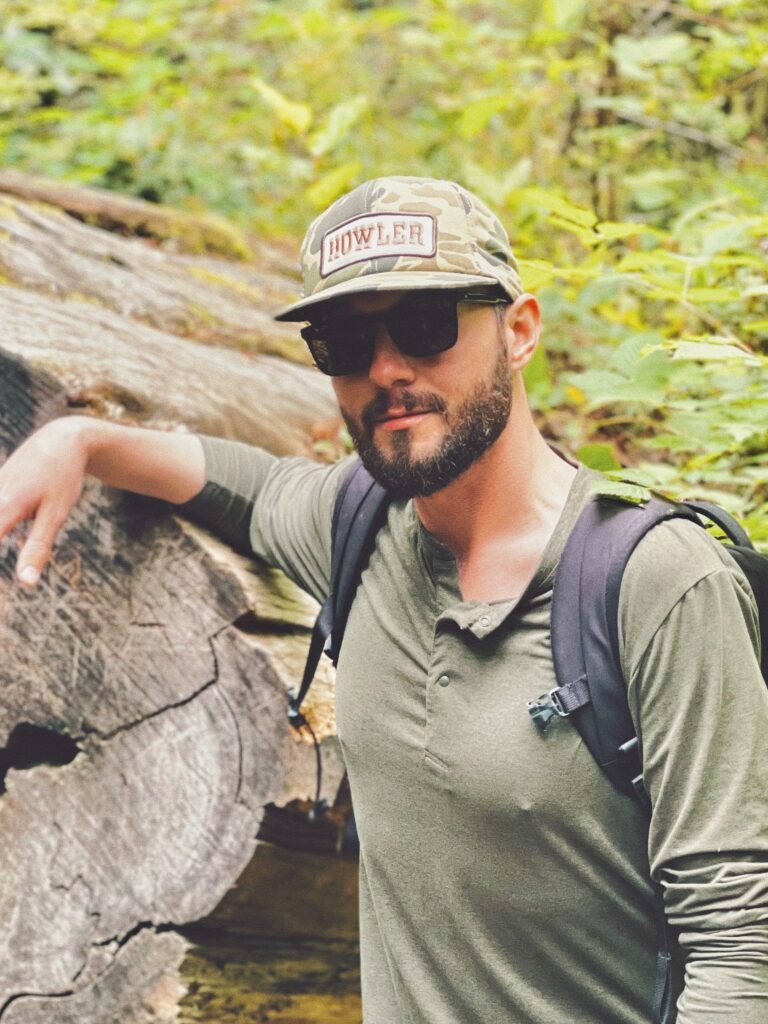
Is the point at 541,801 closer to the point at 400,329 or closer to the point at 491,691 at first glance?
the point at 491,691

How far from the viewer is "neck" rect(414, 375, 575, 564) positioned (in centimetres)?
202

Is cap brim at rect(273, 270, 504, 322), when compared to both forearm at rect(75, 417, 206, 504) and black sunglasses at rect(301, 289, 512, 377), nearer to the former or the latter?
black sunglasses at rect(301, 289, 512, 377)

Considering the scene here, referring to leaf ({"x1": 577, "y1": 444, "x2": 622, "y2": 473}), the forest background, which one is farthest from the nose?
leaf ({"x1": 577, "y1": 444, "x2": 622, "y2": 473})

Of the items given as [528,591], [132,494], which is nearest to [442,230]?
[528,591]

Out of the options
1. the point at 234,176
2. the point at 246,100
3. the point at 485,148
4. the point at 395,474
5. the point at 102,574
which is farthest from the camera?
the point at 246,100

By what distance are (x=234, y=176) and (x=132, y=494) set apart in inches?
228

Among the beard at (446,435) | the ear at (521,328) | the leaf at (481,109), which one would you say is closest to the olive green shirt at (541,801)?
the beard at (446,435)

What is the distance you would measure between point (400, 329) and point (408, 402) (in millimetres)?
135

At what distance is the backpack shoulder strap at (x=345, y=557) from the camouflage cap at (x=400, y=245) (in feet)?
1.46

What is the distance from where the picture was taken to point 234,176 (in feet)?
25.6

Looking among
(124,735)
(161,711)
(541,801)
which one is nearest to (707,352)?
(541,801)

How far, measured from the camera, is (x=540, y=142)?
6.49m

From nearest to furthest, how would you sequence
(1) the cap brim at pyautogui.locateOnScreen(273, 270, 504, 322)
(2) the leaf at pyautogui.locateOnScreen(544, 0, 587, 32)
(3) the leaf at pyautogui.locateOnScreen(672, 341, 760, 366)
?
(1) the cap brim at pyautogui.locateOnScreen(273, 270, 504, 322) < (3) the leaf at pyautogui.locateOnScreen(672, 341, 760, 366) < (2) the leaf at pyautogui.locateOnScreen(544, 0, 587, 32)

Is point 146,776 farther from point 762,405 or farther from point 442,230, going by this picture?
point 762,405
